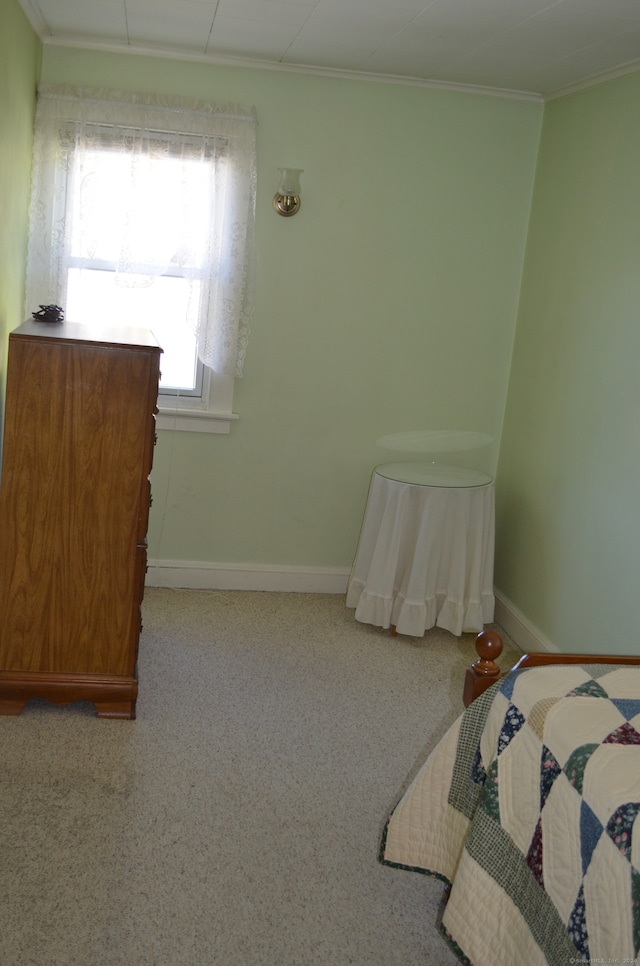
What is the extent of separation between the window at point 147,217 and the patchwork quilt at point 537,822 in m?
2.37

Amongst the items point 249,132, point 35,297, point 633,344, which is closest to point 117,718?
point 35,297

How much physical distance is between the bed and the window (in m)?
2.30

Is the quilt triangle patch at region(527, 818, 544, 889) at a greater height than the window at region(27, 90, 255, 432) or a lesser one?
lesser

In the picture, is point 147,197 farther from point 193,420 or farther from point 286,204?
point 193,420

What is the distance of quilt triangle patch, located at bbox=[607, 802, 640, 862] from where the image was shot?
1.40 metres

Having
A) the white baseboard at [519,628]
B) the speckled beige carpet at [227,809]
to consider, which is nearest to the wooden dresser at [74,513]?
the speckled beige carpet at [227,809]

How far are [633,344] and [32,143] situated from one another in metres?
2.46

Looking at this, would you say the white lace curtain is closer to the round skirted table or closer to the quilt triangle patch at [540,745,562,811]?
the round skirted table

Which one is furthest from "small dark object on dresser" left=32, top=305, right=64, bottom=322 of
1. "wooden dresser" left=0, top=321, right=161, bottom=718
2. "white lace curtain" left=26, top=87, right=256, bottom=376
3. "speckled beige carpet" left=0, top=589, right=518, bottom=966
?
"speckled beige carpet" left=0, top=589, right=518, bottom=966

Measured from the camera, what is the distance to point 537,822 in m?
1.62

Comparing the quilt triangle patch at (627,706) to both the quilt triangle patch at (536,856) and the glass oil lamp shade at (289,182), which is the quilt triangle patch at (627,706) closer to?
the quilt triangle patch at (536,856)

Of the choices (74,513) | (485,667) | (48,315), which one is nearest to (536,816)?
(485,667)

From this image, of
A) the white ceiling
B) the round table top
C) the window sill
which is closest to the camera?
the white ceiling

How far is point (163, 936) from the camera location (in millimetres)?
1946
